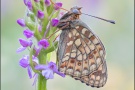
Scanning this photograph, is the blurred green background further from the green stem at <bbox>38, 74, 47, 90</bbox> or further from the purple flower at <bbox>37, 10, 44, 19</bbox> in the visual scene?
the purple flower at <bbox>37, 10, 44, 19</bbox>

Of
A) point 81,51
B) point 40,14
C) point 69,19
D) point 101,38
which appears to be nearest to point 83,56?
point 81,51

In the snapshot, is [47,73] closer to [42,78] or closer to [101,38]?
[42,78]

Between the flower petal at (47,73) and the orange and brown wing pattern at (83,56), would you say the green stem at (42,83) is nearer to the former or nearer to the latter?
the flower petal at (47,73)

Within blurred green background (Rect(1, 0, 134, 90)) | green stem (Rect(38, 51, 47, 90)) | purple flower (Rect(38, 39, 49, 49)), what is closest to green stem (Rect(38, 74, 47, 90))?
green stem (Rect(38, 51, 47, 90))

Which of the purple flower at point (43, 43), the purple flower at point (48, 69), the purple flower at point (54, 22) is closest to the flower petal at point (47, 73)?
the purple flower at point (48, 69)
